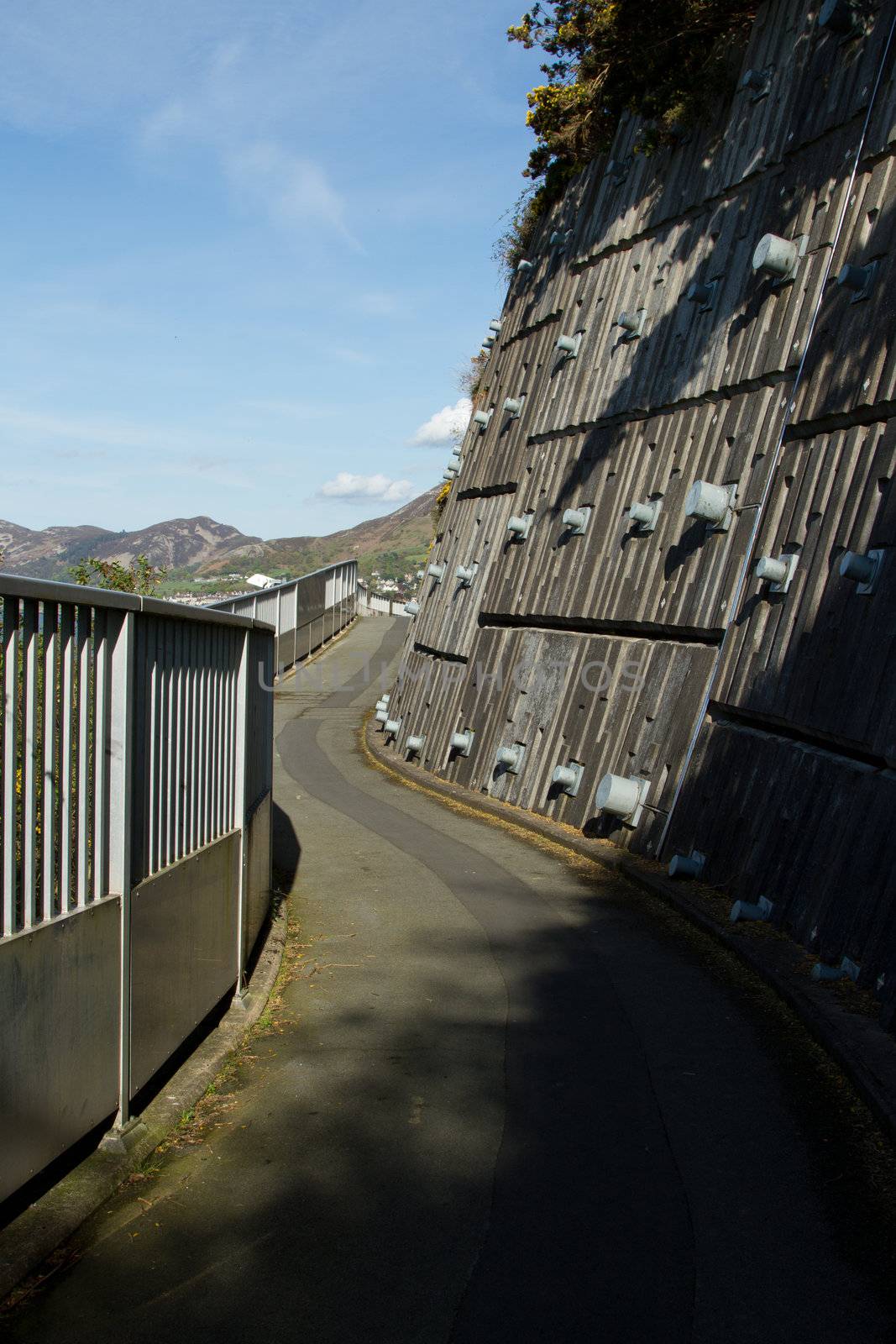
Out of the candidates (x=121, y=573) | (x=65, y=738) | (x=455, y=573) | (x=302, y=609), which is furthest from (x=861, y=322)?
(x=302, y=609)

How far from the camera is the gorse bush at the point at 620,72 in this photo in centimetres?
1479

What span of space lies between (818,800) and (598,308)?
10.4 m

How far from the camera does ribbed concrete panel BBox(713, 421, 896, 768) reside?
826cm

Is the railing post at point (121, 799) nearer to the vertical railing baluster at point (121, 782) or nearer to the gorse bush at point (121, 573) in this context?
the vertical railing baluster at point (121, 782)

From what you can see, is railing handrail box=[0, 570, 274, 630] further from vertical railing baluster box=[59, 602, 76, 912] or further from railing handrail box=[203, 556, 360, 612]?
railing handrail box=[203, 556, 360, 612]

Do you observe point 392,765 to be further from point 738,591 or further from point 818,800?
point 818,800

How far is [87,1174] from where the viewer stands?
14.7 ft

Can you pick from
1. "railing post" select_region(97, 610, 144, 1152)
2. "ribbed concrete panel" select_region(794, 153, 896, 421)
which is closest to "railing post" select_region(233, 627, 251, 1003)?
"railing post" select_region(97, 610, 144, 1152)

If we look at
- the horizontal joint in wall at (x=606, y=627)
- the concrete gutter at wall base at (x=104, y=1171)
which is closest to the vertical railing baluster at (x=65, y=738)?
the concrete gutter at wall base at (x=104, y=1171)

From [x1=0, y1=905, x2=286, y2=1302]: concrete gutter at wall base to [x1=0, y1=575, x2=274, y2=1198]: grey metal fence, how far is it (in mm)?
180

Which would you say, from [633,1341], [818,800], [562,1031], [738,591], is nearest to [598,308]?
[738,591]

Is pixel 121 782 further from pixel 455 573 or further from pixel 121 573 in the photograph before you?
pixel 121 573

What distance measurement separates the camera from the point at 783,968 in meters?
7.70

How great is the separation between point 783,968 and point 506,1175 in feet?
11.4
